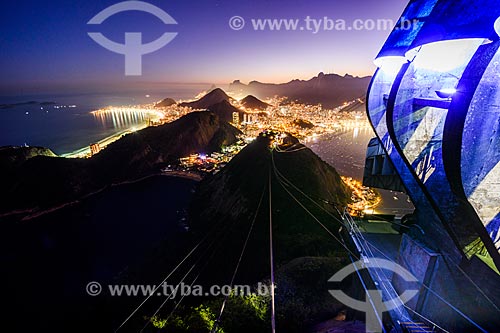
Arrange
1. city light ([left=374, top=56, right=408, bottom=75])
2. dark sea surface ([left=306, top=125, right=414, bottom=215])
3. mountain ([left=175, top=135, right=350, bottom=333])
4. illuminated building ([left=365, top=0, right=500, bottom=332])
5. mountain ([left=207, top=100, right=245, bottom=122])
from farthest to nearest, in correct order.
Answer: mountain ([left=207, top=100, right=245, bottom=122]), dark sea surface ([left=306, top=125, right=414, bottom=215]), mountain ([left=175, top=135, right=350, bottom=333]), city light ([left=374, top=56, right=408, bottom=75]), illuminated building ([left=365, top=0, right=500, bottom=332])

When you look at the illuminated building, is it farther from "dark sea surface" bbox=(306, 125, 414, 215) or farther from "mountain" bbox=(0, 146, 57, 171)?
"mountain" bbox=(0, 146, 57, 171)

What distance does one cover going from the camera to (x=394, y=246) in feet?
27.1

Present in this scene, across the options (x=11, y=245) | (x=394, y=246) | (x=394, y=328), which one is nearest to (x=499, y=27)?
(x=394, y=328)

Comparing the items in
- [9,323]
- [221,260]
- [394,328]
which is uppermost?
[394,328]

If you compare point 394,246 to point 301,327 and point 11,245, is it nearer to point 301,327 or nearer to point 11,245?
point 301,327

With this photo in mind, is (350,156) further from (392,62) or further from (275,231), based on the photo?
(392,62)

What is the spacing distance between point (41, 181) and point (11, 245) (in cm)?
2058

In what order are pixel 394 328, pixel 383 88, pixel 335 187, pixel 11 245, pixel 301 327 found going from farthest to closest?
pixel 335 187, pixel 11 245, pixel 301 327, pixel 383 88, pixel 394 328

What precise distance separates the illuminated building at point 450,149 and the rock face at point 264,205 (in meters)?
10.1

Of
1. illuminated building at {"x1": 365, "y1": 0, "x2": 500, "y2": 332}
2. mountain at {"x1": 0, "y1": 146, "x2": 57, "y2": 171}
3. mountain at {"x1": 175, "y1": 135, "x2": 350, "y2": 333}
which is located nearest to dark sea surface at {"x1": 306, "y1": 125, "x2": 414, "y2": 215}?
mountain at {"x1": 175, "y1": 135, "x2": 350, "y2": 333}

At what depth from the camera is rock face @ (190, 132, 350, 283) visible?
65.3 ft

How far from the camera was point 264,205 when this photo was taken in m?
33.6

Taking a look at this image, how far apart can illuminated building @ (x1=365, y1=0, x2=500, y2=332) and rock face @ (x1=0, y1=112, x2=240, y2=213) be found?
6999cm

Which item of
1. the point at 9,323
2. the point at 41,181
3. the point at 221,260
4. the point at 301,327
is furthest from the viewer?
the point at 41,181
